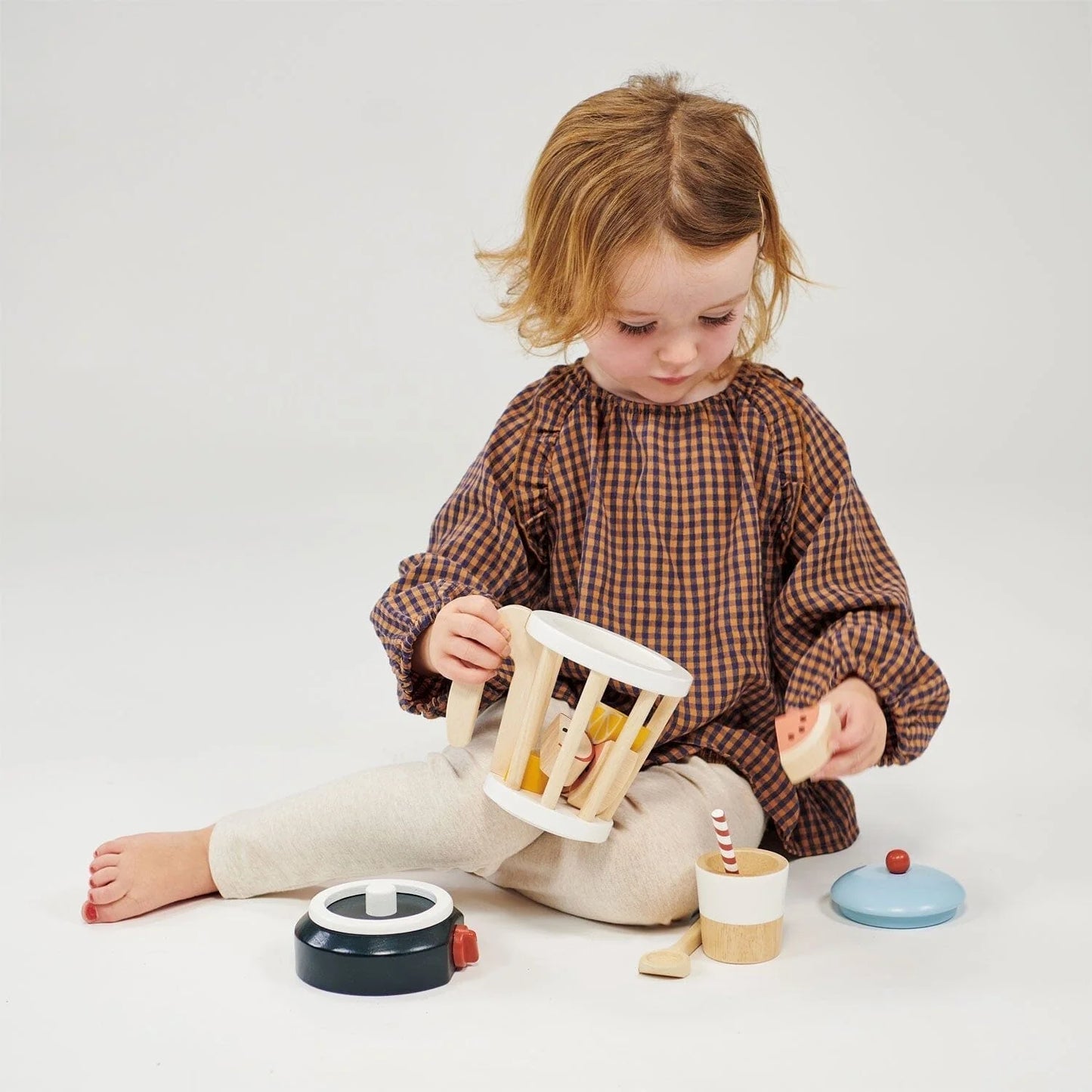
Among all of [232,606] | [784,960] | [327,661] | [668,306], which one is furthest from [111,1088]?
[232,606]

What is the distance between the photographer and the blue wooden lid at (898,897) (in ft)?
5.16

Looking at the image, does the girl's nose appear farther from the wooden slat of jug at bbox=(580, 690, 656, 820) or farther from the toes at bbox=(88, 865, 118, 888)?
the toes at bbox=(88, 865, 118, 888)

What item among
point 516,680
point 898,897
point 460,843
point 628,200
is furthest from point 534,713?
point 628,200

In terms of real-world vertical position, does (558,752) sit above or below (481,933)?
above

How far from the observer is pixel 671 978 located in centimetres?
146

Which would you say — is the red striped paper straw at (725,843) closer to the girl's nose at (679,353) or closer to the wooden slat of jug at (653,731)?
the wooden slat of jug at (653,731)

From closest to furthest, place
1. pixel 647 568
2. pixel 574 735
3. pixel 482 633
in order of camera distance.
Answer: pixel 574 735
pixel 482 633
pixel 647 568

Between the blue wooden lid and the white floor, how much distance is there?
15mm

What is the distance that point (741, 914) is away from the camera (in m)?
1.49

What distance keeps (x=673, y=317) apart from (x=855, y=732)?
46 cm

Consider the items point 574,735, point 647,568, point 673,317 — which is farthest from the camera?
point 647,568

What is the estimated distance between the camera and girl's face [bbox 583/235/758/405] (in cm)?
162

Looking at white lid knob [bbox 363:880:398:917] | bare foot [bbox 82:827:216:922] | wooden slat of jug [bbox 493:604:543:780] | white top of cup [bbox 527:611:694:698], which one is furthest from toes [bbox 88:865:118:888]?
white top of cup [bbox 527:611:694:698]

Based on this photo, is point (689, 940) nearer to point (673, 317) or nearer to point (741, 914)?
point (741, 914)
